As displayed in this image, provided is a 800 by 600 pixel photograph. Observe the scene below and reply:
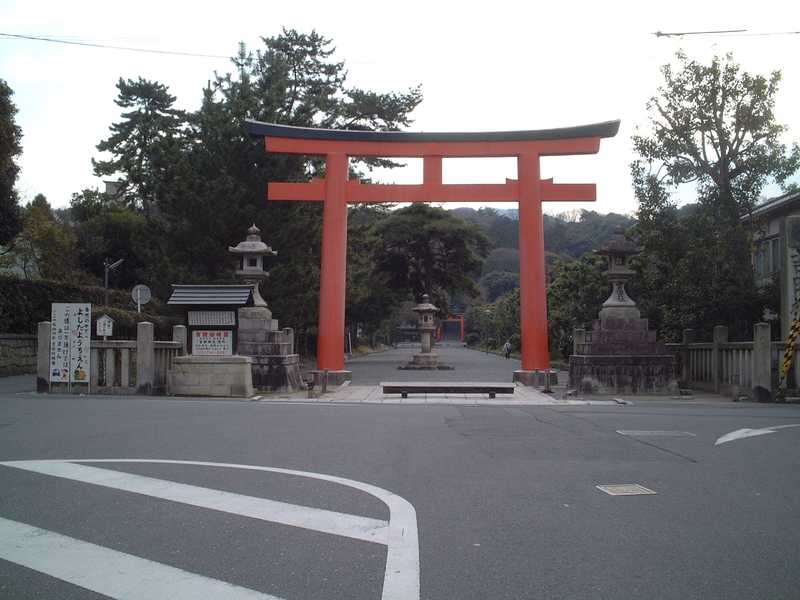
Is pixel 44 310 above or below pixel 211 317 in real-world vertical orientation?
above

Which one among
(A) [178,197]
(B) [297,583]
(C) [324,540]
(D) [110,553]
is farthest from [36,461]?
(A) [178,197]

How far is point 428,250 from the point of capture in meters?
47.6

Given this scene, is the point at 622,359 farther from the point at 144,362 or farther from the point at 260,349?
the point at 144,362

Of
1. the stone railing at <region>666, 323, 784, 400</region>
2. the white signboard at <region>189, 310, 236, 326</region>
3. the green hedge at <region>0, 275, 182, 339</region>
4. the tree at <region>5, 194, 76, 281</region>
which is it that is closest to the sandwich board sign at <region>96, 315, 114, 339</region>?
the white signboard at <region>189, 310, 236, 326</region>

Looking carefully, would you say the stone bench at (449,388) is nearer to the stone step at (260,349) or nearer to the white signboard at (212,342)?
the stone step at (260,349)

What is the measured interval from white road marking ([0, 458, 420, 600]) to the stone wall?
60.5ft

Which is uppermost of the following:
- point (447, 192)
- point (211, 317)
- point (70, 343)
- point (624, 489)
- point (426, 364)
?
point (447, 192)

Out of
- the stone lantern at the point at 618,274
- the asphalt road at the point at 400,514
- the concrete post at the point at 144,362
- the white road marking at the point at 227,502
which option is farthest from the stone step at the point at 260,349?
the white road marking at the point at 227,502

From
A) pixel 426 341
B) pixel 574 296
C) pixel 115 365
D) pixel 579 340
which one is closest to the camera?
pixel 115 365

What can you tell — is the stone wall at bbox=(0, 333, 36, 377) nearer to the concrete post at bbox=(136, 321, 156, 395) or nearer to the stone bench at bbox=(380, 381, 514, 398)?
the concrete post at bbox=(136, 321, 156, 395)

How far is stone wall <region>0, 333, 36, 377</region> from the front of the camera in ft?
78.6

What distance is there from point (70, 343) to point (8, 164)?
9.49 meters

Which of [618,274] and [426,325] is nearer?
[618,274]

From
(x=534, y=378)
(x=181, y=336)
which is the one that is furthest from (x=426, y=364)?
(x=181, y=336)
